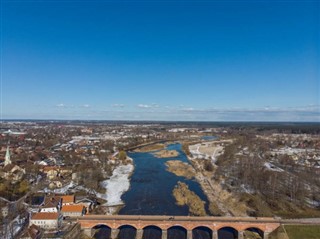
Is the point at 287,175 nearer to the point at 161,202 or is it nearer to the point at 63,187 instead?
the point at 161,202

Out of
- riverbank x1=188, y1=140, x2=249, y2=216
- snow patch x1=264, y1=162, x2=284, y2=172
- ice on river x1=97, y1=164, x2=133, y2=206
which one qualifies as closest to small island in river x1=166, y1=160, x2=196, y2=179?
riverbank x1=188, y1=140, x2=249, y2=216

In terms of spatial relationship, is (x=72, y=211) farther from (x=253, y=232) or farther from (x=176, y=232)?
(x=253, y=232)

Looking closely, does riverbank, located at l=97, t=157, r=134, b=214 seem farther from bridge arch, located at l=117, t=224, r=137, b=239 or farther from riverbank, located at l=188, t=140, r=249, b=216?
riverbank, located at l=188, t=140, r=249, b=216

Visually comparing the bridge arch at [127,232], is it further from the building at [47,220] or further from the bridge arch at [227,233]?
the bridge arch at [227,233]

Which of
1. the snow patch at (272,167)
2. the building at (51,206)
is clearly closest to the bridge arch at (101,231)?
the building at (51,206)

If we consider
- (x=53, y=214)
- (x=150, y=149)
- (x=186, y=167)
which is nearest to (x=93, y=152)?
(x=150, y=149)

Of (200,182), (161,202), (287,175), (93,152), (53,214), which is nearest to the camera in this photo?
(53,214)
